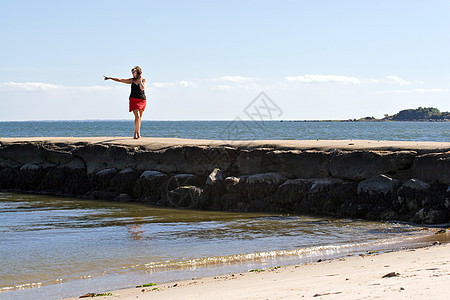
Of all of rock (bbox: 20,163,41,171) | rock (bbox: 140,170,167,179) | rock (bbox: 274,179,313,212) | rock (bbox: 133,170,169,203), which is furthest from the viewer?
rock (bbox: 20,163,41,171)

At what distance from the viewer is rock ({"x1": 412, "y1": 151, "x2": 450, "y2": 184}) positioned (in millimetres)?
9562

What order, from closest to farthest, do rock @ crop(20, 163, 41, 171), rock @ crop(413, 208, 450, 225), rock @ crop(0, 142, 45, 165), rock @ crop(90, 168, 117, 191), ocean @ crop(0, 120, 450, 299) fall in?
ocean @ crop(0, 120, 450, 299)
rock @ crop(413, 208, 450, 225)
rock @ crop(90, 168, 117, 191)
rock @ crop(20, 163, 41, 171)
rock @ crop(0, 142, 45, 165)

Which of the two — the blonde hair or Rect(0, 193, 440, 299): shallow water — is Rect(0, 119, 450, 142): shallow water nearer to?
the blonde hair

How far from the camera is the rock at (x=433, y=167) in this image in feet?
31.4

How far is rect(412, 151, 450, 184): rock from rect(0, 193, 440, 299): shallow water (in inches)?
44.3

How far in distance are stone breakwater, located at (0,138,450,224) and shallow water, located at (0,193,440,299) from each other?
0.52 metres

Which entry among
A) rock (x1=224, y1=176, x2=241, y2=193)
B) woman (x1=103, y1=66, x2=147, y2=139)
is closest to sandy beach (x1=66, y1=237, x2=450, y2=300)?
rock (x1=224, y1=176, x2=241, y2=193)

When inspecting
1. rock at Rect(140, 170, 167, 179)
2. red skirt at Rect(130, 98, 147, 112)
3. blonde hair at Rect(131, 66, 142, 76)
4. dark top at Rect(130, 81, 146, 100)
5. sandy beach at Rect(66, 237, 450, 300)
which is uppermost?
blonde hair at Rect(131, 66, 142, 76)

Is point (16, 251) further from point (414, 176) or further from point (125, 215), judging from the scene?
point (414, 176)

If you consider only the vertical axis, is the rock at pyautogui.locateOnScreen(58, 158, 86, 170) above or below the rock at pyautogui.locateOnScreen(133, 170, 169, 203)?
above

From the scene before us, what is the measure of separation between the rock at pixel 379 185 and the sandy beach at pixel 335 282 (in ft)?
9.76

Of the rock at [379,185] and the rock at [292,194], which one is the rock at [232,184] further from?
the rock at [379,185]

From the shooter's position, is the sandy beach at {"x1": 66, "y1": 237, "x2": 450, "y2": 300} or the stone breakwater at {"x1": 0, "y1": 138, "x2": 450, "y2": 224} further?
the stone breakwater at {"x1": 0, "y1": 138, "x2": 450, "y2": 224}

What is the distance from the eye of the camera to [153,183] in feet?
40.4
